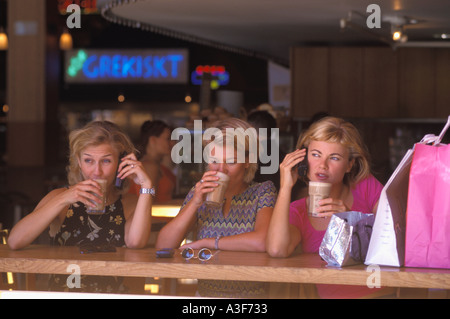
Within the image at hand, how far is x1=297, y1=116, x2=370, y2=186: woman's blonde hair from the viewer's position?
105 inches

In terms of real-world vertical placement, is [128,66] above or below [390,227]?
above

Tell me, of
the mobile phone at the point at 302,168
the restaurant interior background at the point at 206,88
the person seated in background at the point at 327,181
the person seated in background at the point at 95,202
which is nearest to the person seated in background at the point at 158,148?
the restaurant interior background at the point at 206,88

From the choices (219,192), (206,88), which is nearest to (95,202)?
(219,192)

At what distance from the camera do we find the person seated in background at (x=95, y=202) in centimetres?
258

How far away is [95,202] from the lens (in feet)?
8.27

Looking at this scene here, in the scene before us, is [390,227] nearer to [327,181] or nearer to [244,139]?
[327,181]

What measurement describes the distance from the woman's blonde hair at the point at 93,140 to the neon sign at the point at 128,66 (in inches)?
491

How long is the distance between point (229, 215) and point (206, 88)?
337cm

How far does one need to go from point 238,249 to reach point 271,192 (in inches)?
12.9

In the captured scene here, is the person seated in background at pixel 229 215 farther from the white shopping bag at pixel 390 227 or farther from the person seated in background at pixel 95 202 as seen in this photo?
the white shopping bag at pixel 390 227

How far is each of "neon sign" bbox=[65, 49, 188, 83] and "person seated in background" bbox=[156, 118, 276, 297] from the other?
41.0ft

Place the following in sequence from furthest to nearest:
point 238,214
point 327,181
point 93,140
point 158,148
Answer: point 158,148, point 238,214, point 93,140, point 327,181

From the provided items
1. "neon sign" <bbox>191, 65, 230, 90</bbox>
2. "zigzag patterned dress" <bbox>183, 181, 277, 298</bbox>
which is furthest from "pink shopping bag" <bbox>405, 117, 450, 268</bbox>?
"neon sign" <bbox>191, 65, 230, 90</bbox>

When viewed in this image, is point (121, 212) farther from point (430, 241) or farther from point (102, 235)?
point (430, 241)
